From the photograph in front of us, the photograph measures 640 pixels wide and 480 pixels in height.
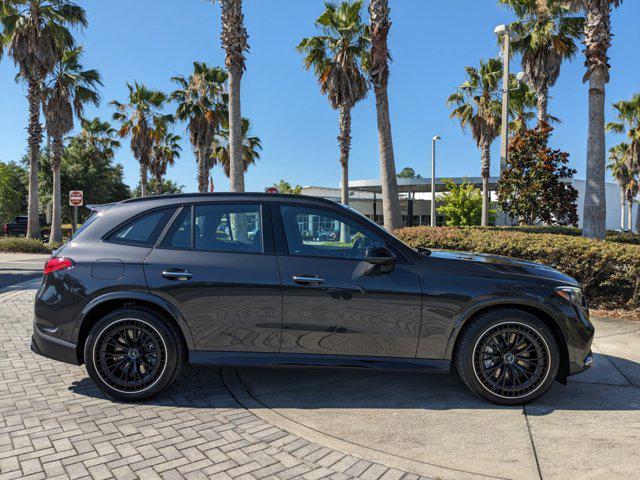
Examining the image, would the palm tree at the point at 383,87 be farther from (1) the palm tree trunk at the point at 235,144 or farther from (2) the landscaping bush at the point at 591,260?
(2) the landscaping bush at the point at 591,260

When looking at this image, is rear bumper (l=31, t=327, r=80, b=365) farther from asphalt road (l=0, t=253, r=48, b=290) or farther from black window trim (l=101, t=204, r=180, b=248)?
asphalt road (l=0, t=253, r=48, b=290)

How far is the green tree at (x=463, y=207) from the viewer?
32.1 metres

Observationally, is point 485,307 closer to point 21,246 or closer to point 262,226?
point 262,226

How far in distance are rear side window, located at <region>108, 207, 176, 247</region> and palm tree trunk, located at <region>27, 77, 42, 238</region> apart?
839 inches

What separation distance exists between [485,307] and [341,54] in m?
20.7

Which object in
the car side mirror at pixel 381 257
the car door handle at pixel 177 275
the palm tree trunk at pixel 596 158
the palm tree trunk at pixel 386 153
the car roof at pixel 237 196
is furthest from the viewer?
the palm tree trunk at pixel 386 153

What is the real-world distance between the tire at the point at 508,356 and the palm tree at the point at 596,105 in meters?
8.47

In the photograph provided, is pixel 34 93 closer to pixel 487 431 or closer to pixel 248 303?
pixel 248 303

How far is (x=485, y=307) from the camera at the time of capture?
12.6 feet

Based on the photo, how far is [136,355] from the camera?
3.91m

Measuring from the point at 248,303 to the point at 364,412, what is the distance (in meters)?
1.30

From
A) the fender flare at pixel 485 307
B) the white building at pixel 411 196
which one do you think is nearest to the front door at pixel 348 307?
the fender flare at pixel 485 307

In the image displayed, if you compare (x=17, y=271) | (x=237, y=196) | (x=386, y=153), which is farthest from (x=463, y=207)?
(x=237, y=196)

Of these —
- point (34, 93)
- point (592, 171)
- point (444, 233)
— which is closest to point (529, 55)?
point (592, 171)
